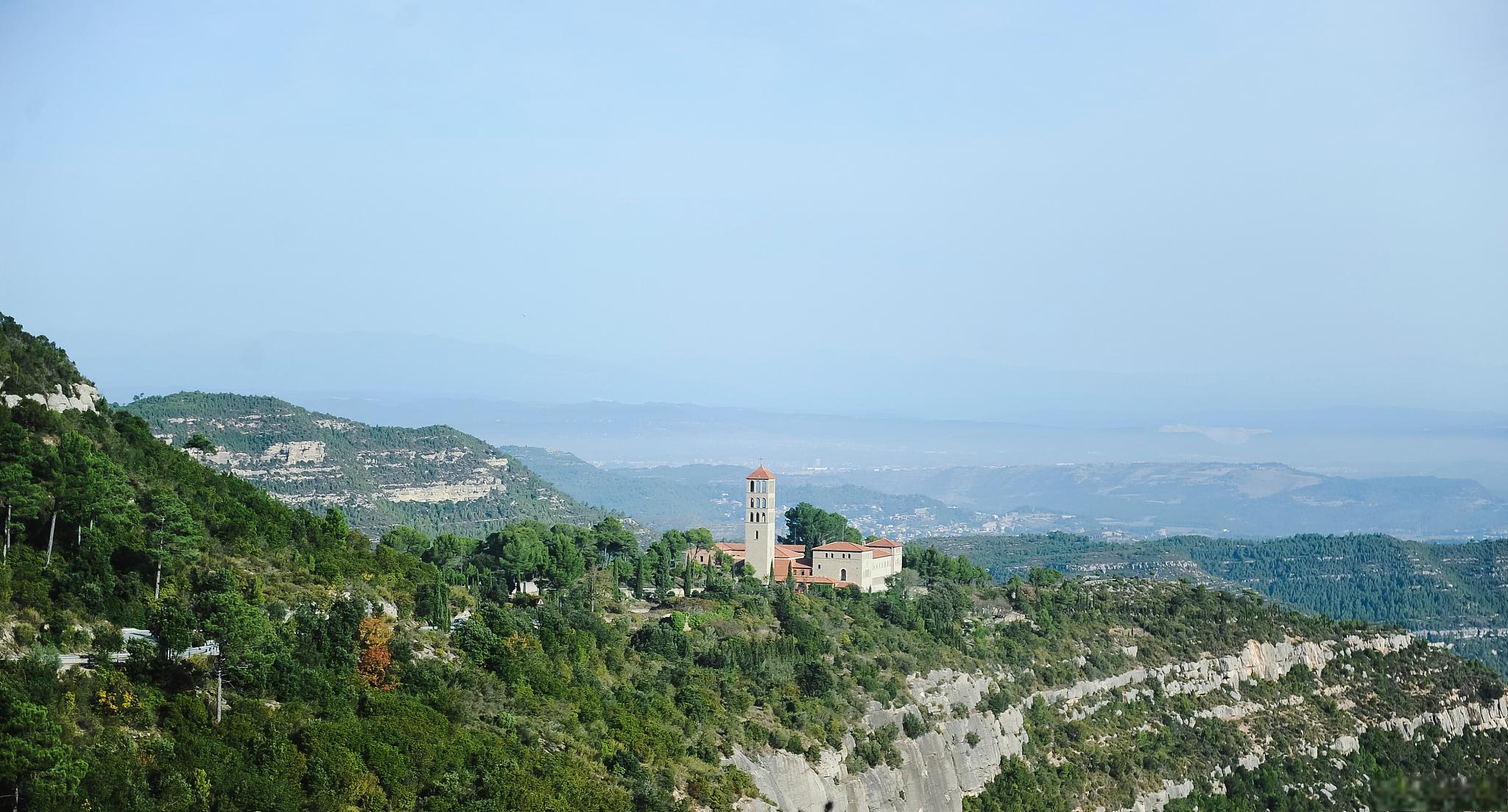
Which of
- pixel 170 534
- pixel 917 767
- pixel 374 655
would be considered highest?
pixel 170 534

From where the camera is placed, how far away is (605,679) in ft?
142

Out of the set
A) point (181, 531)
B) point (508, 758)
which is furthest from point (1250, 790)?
point (181, 531)

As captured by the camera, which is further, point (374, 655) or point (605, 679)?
point (605, 679)

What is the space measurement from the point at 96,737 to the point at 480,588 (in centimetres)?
2379

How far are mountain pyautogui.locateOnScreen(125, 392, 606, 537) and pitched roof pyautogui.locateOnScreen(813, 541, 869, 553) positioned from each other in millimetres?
32564

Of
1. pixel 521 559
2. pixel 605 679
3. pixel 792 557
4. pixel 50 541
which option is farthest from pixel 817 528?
pixel 50 541

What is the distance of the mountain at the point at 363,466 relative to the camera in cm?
9644

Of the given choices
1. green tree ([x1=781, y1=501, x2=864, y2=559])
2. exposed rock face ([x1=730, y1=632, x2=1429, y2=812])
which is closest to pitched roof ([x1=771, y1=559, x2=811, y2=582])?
green tree ([x1=781, y1=501, x2=864, y2=559])

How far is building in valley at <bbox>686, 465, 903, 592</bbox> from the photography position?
65125 mm

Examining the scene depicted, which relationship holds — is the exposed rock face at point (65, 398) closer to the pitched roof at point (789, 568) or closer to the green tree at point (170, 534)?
the green tree at point (170, 534)

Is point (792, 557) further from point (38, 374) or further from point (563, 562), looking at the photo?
point (38, 374)

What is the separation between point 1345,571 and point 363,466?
79.3 m

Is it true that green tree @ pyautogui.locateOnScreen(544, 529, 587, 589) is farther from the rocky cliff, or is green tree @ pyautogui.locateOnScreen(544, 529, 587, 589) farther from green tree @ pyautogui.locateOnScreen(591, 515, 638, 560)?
the rocky cliff

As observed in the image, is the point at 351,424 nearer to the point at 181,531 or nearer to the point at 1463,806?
the point at 181,531
